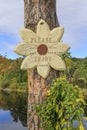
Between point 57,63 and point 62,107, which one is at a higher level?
point 57,63

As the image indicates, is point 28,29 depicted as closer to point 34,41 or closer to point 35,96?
point 34,41

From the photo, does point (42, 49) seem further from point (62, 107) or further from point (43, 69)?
point (62, 107)

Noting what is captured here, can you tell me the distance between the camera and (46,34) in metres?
4.49

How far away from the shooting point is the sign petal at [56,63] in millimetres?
4496

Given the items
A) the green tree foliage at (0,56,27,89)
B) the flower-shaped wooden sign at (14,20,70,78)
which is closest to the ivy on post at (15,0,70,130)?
the flower-shaped wooden sign at (14,20,70,78)

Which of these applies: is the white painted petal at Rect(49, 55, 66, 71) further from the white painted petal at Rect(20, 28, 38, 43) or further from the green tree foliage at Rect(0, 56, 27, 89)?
the green tree foliage at Rect(0, 56, 27, 89)

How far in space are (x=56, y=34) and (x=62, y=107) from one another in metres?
0.90

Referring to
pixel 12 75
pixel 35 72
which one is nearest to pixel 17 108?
pixel 12 75

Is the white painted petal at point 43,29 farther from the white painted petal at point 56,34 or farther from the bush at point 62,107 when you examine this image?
the bush at point 62,107

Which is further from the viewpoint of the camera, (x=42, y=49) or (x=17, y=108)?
(x=17, y=108)

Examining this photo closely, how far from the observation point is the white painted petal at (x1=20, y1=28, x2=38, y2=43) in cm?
448

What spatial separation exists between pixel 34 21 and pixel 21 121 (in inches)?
663

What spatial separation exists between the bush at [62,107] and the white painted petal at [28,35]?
576 millimetres

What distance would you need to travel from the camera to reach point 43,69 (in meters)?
4.47
